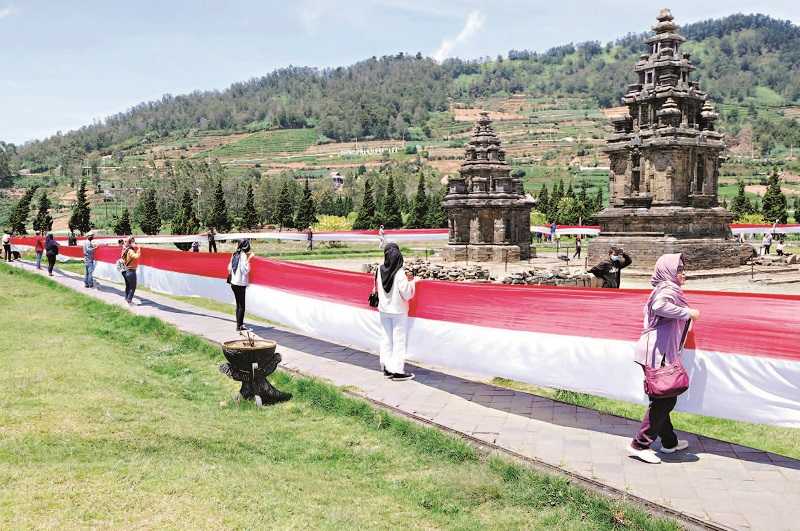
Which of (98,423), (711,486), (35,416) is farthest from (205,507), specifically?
(711,486)

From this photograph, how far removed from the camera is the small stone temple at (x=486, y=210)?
3866 centimetres

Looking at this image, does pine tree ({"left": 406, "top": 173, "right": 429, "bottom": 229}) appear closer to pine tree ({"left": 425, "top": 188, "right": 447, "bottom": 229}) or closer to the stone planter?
pine tree ({"left": 425, "top": 188, "right": 447, "bottom": 229})

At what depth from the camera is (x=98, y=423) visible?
652cm

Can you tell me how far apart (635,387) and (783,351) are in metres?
1.38

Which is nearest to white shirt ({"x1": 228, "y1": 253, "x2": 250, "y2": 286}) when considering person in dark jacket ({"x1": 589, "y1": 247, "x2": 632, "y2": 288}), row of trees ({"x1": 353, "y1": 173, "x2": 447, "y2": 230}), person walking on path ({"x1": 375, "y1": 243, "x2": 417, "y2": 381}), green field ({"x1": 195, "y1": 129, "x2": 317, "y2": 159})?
person walking on path ({"x1": 375, "y1": 243, "x2": 417, "y2": 381})

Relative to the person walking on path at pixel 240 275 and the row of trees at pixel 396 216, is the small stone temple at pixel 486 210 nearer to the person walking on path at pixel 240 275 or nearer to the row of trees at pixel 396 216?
the row of trees at pixel 396 216

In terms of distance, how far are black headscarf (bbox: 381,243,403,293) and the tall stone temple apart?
911 inches

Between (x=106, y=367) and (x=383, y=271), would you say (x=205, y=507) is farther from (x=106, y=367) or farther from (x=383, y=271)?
(x=106, y=367)

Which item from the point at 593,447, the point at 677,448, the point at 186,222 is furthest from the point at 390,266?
the point at 186,222

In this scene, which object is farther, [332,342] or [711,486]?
[332,342]

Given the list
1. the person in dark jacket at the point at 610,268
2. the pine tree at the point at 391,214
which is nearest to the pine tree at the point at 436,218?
the pine tree at the point at 391,214

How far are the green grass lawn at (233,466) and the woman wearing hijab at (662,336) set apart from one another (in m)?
1.09

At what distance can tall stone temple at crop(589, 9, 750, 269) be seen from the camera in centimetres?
3000

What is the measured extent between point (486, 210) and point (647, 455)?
33346 mm
